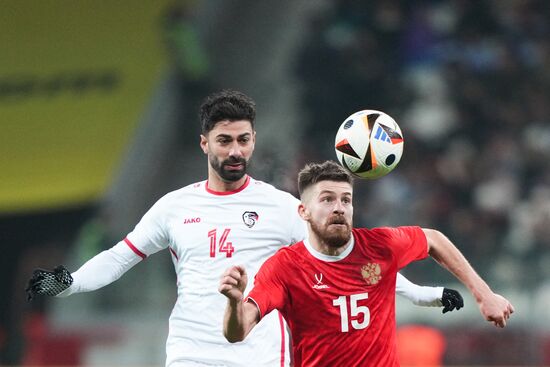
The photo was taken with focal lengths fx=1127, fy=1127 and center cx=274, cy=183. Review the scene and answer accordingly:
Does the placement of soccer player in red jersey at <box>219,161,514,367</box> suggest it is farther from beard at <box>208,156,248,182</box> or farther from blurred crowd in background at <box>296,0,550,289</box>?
blurred crowd in background at <box>296,0,550,289</box>

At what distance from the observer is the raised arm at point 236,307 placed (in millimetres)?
4402

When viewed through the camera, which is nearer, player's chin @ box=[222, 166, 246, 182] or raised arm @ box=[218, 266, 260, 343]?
raised arm @ box=[218, 266, 260, 343]

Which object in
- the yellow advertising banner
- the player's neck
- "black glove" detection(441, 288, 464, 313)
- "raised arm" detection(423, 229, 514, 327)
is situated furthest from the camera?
the yellow advertising banner

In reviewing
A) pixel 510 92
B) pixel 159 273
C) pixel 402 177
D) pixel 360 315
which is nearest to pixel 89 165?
pixel 159 273

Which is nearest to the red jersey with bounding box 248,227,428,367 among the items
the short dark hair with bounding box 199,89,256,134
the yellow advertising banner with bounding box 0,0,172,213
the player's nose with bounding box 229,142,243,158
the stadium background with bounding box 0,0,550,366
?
the player's nose with bounding box 229,142,243,158

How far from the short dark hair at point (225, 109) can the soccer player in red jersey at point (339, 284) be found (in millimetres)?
650

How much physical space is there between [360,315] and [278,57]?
1172 centimetres

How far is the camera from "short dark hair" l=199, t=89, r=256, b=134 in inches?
230

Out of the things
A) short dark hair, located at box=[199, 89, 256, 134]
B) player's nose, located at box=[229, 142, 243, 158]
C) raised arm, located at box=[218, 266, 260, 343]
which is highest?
short dark hair, located at box=[199, 89, 256, 134]

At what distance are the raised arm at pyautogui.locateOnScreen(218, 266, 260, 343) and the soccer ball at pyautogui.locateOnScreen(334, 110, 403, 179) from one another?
132cm

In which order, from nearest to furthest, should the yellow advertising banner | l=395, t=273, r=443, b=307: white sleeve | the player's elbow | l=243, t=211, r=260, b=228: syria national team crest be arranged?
the player's elbow, l=395, t=273, r=443, b=307: white sleeve, l=243, t=211, r=260, b=228: syria national team crest, the yellow advertising banner

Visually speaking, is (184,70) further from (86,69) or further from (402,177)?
(402,177)

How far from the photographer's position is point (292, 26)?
16.7 m

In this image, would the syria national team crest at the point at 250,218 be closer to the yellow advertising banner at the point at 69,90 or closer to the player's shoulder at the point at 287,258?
the player's shoulder at the point at 287,258
